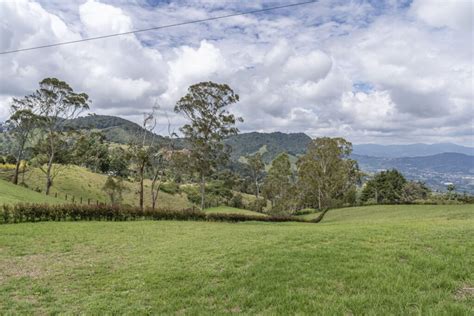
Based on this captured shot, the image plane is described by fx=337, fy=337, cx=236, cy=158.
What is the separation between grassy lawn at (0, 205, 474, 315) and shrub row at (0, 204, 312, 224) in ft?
35.7

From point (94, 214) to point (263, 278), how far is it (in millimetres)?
21736

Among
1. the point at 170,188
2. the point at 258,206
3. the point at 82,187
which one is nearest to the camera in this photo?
the point at 82,187

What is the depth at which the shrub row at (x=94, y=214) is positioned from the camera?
21.7 m

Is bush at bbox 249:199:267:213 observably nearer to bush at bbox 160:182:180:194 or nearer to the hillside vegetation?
the hillside vegetation

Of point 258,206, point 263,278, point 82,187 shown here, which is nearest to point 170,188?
point 82,187

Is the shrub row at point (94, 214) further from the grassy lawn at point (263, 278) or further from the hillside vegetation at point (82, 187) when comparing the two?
the hillside vegetation at point (82, 187)

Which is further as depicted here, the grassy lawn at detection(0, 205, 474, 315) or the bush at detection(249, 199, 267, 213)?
the bush at detection(249, 199, 267, 213)

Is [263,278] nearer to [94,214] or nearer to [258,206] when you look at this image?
[94,214]

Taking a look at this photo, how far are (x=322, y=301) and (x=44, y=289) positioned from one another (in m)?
6.28

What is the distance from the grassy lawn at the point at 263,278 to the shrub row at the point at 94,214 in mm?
10894

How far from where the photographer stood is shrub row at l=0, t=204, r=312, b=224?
21.7 m

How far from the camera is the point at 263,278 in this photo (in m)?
7.41

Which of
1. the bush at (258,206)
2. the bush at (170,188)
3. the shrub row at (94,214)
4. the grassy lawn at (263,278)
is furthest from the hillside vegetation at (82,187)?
the grassy lawn at (263,278)

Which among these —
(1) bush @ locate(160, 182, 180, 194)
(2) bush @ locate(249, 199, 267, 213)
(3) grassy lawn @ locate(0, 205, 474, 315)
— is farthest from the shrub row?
(1) bush @ locate(160, 182, 180, 194)
